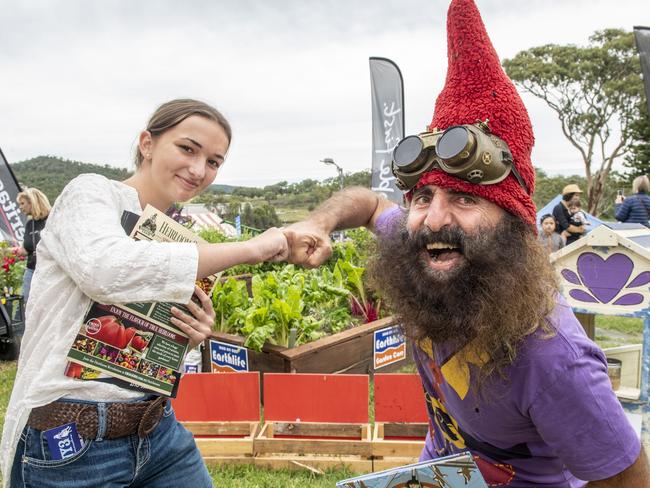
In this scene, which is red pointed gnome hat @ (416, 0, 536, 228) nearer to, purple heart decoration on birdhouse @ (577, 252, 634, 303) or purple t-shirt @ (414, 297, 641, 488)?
purple t-shirt @ (414, 297, 641, 488)

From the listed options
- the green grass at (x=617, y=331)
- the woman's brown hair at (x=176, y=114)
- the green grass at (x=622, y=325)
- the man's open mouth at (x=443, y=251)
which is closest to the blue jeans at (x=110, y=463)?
the woman's brown hair at (x=176, y=114)

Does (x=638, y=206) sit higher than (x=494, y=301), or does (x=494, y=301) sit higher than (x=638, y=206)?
(x=494, y=301)

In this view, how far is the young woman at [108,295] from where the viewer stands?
1372 mm

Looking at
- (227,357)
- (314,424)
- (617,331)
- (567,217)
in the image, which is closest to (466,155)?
(314,424)

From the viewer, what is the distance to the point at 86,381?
1.49 m

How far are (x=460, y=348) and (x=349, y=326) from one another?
Result: 3828mm

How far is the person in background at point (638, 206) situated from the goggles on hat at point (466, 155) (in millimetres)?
8146

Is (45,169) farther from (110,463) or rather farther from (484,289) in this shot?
(484,289)

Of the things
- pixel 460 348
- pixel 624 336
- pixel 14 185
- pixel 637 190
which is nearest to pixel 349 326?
pixel 460 348

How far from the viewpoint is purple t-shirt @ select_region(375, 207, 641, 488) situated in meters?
1.16

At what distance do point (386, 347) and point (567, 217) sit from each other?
4813mm

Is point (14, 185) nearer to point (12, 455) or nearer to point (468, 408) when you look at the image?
point (12, 455)

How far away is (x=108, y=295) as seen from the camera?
1.36 metres

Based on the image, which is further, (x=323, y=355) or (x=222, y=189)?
(x=222, y=189)
